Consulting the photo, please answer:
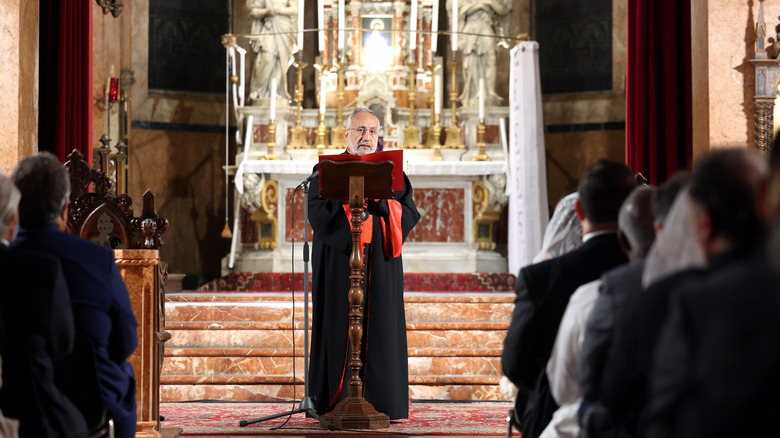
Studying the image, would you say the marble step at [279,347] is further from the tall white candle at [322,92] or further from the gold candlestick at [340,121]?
the gold candlestick at [340,121]

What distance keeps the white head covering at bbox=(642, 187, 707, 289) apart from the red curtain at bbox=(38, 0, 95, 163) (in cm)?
581

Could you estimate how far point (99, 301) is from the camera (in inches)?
123

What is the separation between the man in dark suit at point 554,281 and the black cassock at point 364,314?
2.71 metres

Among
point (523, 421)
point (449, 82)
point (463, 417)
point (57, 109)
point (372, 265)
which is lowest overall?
point (463, 417)

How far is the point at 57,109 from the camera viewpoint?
23.6ft

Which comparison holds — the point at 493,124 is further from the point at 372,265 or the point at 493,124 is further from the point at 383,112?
the point at 372,265

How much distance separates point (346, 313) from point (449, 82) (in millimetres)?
6335

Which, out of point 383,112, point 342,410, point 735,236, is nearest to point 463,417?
point 342,410

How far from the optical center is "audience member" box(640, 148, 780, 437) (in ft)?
4.91

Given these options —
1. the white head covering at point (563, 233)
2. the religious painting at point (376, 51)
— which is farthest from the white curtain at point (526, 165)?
A: the white head covering at point (563, 233)

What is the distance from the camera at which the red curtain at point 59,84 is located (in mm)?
7219

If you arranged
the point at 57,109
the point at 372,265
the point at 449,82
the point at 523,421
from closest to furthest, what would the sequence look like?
the point at 523,421
the point at 372,265
the point at 57,109
the point at 449,82

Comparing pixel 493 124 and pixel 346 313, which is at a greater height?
pixel 493 124

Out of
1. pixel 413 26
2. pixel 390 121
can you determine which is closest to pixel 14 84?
pixel 390 121
